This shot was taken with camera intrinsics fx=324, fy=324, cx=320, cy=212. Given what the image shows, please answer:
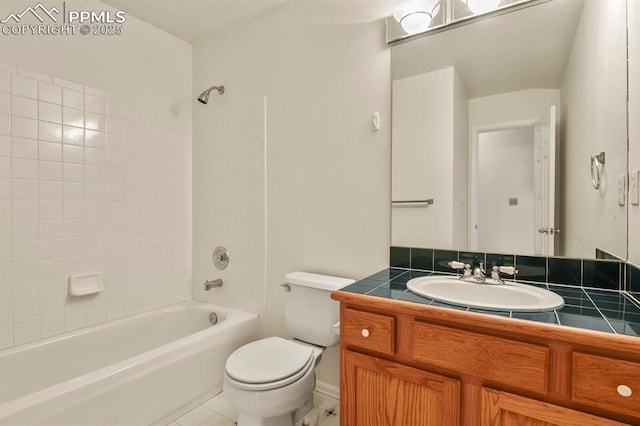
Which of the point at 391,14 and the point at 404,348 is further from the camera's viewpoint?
the point at 391,14

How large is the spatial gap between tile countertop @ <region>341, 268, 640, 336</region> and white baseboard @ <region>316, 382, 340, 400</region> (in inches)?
34.1

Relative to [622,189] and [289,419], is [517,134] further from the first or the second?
[289,419]

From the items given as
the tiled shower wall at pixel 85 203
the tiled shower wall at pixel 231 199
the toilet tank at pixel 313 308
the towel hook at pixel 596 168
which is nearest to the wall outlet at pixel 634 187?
the towel hook at pixel 596 168

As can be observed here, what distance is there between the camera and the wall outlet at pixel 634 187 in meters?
1.03

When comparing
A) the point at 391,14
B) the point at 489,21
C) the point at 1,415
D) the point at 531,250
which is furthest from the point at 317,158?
the point at 1,415

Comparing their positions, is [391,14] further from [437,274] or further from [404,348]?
[404,348]

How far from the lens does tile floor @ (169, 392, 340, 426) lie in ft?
5.53

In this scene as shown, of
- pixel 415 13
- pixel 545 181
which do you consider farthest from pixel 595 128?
pixel 415 13

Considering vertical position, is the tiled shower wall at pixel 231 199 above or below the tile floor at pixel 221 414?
above

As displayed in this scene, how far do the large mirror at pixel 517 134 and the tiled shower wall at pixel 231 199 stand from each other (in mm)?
979

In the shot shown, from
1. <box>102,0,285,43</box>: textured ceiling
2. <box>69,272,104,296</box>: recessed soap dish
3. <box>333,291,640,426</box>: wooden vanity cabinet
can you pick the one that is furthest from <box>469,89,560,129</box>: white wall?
<box>69,272,104,296</box>: recessed soap dish

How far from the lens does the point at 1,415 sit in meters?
1.14

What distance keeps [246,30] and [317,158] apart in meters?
1.11

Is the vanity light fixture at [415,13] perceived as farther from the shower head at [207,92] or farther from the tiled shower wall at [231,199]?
the shower head at [207,92]
